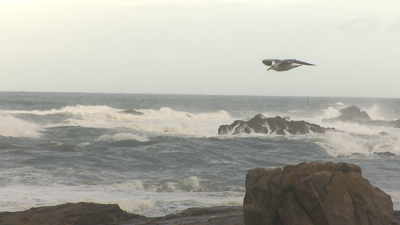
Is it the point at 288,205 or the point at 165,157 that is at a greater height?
the point at 288,205

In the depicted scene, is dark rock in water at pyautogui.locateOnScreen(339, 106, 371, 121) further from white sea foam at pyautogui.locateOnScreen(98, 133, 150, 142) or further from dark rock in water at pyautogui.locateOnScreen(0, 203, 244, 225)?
dark rock in water at pyautogui.locateOnScreen(0, 203, 244, 225)

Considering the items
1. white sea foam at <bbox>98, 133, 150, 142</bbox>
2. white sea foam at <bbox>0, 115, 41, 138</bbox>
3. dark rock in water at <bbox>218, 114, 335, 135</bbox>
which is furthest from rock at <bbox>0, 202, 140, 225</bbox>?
dark rock in water at <bbox>218, 114, 335, 135</bbox>

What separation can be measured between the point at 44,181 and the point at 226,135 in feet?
44.2

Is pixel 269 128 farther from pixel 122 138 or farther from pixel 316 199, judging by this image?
pixel 316 199

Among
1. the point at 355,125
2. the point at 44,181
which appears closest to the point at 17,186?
the point at 44,181

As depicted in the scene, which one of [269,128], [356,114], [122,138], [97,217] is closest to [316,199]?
[97,217]

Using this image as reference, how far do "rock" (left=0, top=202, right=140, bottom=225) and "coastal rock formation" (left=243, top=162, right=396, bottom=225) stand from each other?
229 centimetres

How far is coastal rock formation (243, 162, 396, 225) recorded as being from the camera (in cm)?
459

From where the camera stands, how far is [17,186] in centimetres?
932

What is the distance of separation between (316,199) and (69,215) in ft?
11.2

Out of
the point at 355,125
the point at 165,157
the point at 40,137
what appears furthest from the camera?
the point at 355,125

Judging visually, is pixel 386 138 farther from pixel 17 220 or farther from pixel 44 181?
pixel 17 220

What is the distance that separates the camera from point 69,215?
589cm

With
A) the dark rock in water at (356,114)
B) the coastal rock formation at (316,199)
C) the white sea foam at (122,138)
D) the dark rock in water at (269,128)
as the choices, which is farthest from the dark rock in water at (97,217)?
the dark rock in water at (356,114)
